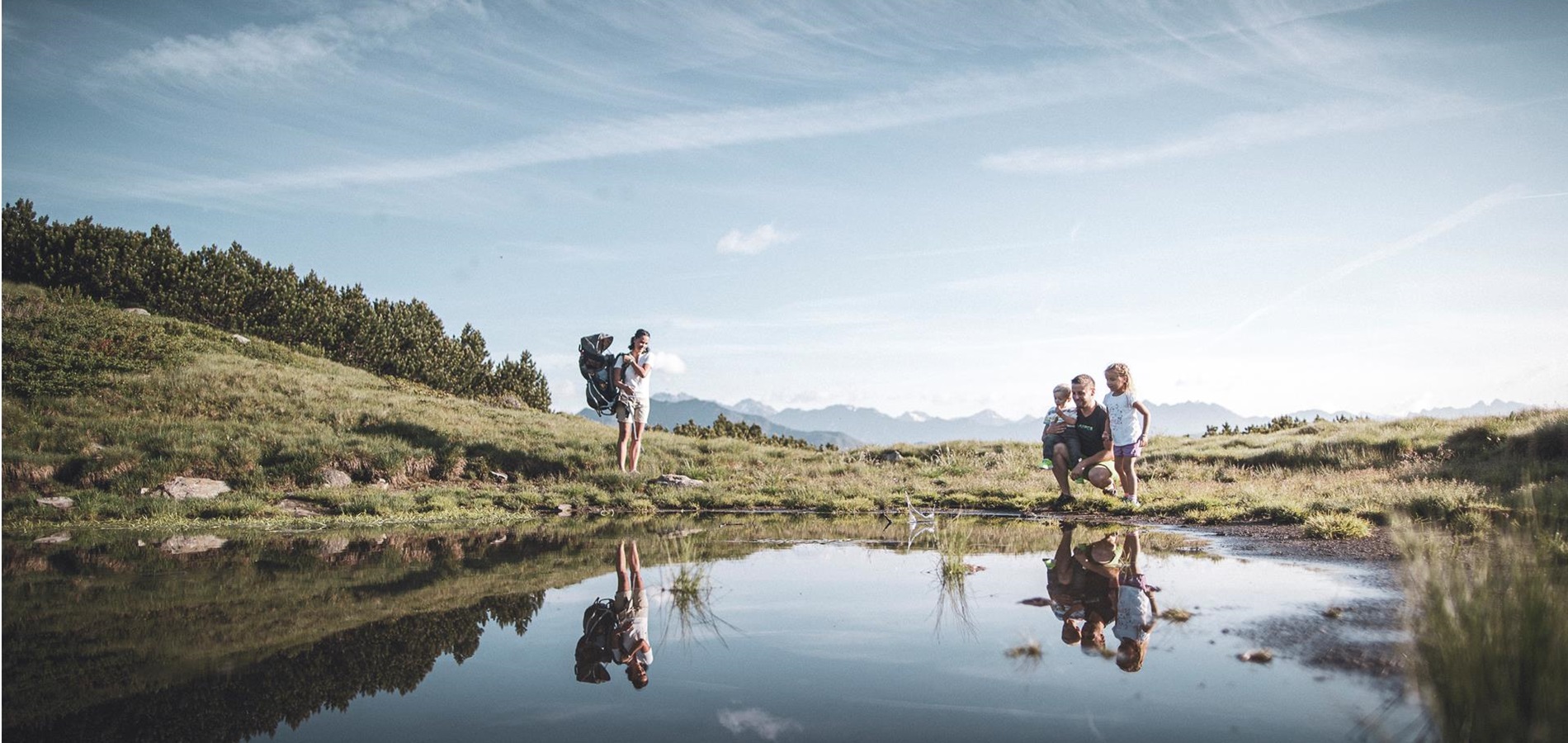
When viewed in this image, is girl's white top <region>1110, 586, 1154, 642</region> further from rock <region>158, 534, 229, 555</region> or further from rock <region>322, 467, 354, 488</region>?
rock <region>322, 467, 354, 488</region>

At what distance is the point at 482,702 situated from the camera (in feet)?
13.9

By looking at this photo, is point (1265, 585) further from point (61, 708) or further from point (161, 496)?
point (161, 496)

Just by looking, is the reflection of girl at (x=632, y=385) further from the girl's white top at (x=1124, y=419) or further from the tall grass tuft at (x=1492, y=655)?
the tall grass tuft at (x=1492, y=655)

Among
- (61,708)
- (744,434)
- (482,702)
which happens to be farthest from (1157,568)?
(744,434)

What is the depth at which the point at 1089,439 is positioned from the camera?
13.2m

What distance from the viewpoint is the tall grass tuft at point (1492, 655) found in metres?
3.04

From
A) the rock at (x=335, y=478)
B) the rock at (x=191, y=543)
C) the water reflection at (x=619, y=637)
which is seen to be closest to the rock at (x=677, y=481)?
the rock at (x=335, y=478)

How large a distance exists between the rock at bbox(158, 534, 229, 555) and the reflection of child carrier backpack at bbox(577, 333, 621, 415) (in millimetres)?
7544

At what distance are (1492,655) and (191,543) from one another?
37.5 ft

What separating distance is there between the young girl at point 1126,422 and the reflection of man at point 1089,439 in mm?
297

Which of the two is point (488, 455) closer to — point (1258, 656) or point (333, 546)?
point (333, 546)

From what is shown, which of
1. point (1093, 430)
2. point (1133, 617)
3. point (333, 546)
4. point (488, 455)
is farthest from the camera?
point (488, 455)

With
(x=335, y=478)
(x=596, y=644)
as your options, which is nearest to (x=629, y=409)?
(x=335, y=478)

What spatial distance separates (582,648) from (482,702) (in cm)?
96
